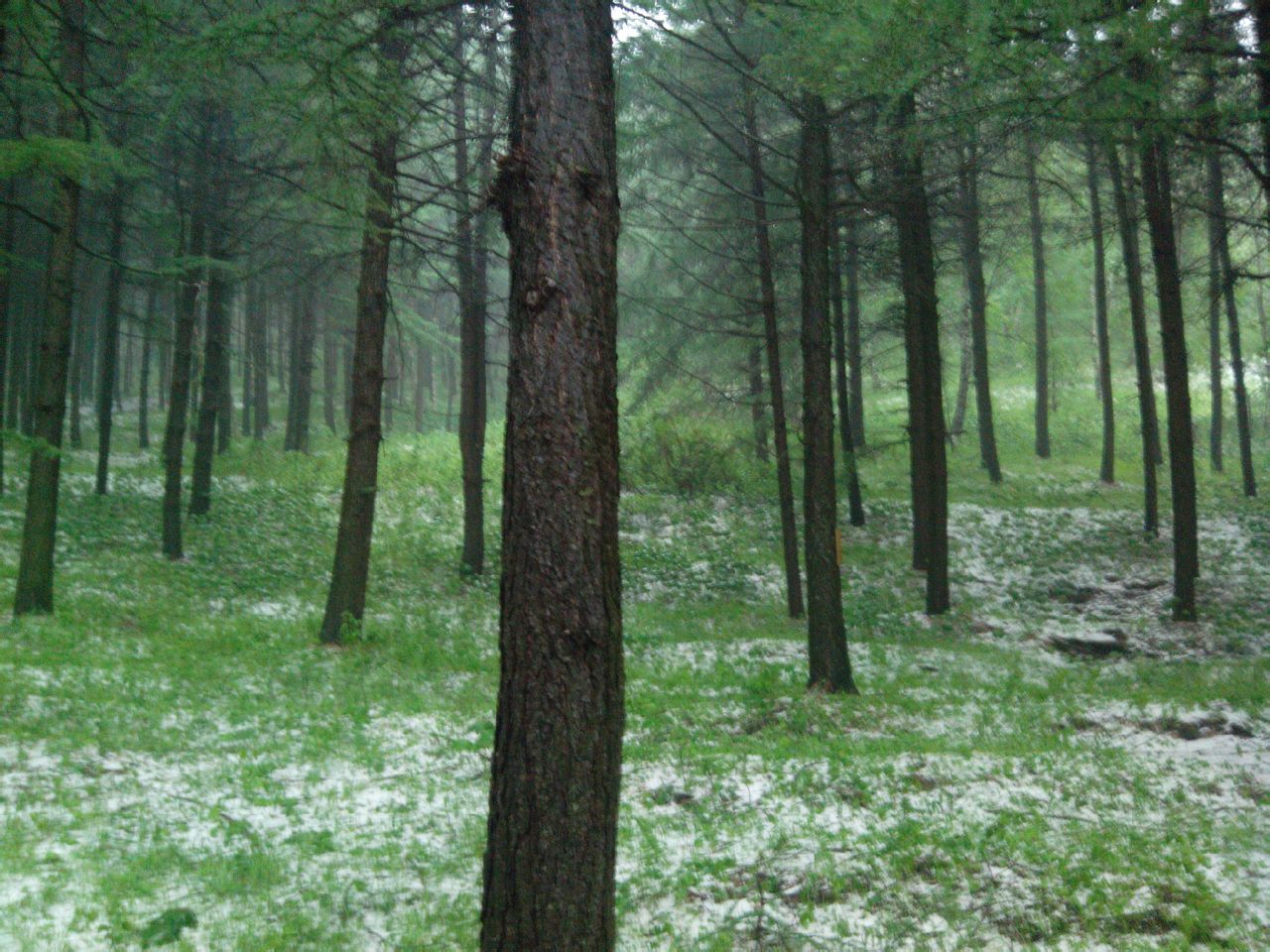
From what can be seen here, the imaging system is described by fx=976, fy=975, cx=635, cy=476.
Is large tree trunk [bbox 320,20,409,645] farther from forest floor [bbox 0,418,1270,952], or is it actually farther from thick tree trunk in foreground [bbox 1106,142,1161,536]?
thick tree trunk in foreground [bbox 1106,142,1161,536]

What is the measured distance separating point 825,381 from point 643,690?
13.8 feet

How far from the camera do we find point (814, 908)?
564cm

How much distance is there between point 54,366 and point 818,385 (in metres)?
8.95

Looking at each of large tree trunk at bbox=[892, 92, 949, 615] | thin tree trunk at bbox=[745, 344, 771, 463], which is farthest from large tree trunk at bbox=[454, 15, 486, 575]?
large tree trunk at bbox=[892, 92, 949, 615]

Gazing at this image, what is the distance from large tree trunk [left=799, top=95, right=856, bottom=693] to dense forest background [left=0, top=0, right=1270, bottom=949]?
0.22 ft

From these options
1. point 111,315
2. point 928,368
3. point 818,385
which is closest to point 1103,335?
point 928,368

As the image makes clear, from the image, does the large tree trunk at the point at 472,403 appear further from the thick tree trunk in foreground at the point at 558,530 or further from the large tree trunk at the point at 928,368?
the thick tree trunk in foreground at the point at 558,530

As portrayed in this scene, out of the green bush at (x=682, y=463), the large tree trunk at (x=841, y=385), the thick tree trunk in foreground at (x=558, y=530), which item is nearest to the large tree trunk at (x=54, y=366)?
the thick tree trunk in foreground at (x=558, y=530)

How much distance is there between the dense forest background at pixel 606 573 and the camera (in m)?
4.07

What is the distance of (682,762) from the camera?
28.1 feet

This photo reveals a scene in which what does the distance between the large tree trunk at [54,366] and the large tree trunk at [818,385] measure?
841cm

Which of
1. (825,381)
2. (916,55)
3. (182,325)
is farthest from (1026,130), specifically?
(182,325)

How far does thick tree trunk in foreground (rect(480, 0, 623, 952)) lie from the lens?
12.1 ft

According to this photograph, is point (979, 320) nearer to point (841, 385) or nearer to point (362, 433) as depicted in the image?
point (841, 385)
